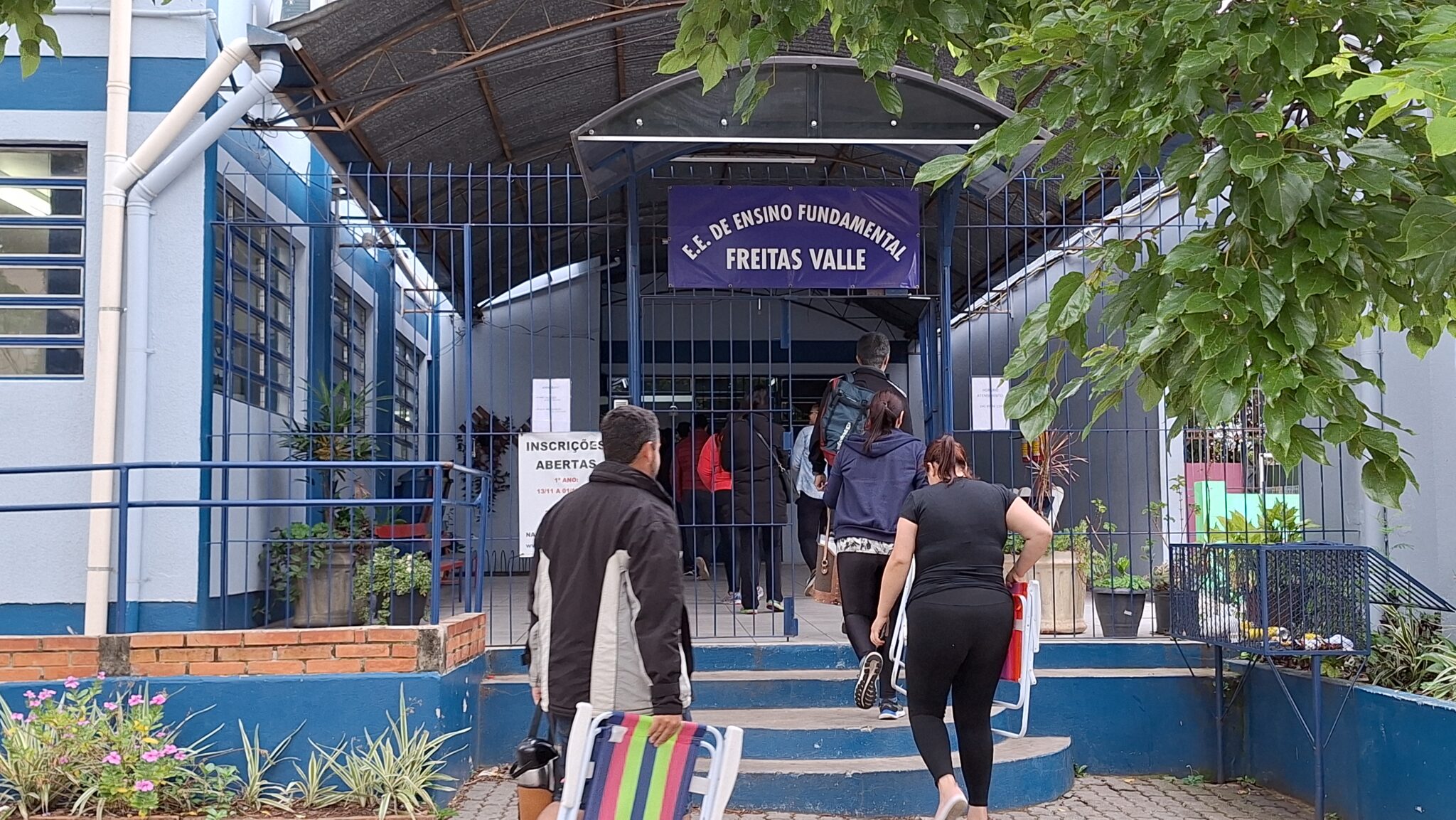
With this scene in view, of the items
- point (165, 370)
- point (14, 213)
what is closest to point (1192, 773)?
point (165, 370)

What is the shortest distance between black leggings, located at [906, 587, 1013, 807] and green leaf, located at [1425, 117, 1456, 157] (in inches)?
128

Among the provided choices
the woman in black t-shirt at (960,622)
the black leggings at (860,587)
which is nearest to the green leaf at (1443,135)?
the woman in black t-shirt at (960,622)

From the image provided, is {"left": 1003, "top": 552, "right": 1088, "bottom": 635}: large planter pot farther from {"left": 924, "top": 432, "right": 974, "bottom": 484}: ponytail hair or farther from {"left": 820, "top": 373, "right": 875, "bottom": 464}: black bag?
{"left": 924, "top": 432, "right": 974, "bottom": 484}: ponytail hair

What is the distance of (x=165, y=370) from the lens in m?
7.78

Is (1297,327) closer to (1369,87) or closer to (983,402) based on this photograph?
(1369,87)

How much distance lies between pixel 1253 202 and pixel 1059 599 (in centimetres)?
544

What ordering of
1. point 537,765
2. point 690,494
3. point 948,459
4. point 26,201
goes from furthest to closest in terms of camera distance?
point 690,494
point 26,201
point 948,459
point 537,765

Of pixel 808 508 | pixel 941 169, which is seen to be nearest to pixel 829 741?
pixel 808 508

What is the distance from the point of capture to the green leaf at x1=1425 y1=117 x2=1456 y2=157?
82.4 inches

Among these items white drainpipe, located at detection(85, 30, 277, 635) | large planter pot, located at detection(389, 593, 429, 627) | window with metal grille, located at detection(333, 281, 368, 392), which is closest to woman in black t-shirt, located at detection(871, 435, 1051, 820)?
large planter pot, located at detection(389, 593, 429, 627)

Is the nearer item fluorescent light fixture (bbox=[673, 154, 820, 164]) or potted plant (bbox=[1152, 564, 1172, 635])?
potted plant (bbox=[1152, 564, 1172, 635])

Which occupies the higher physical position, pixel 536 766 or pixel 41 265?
pixel 41 265

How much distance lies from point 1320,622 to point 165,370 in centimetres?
641

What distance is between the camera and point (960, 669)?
524 cm
